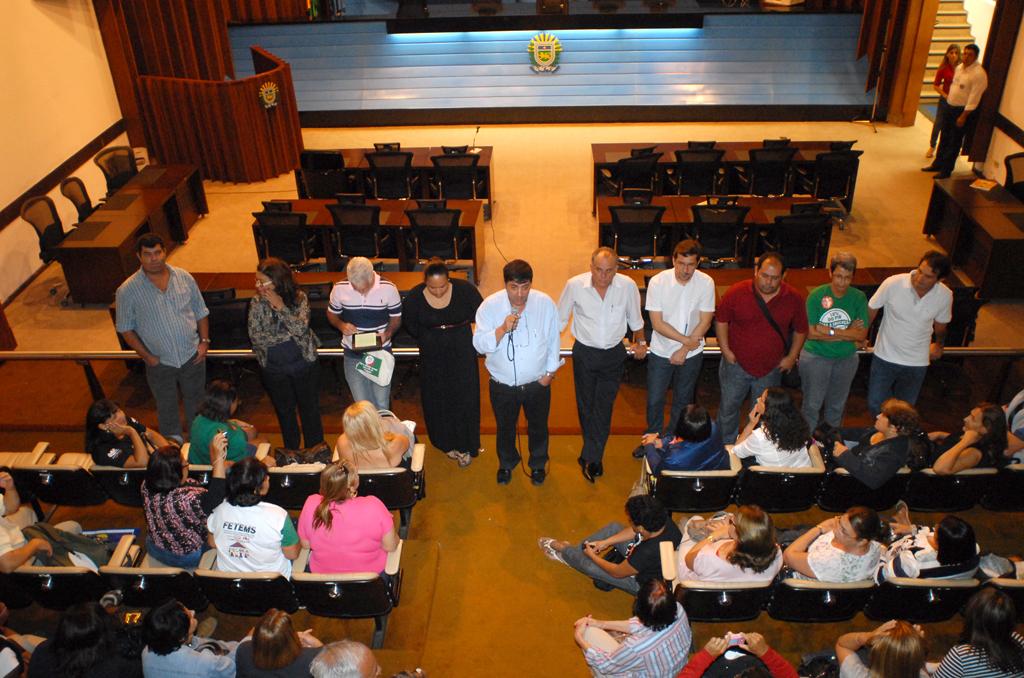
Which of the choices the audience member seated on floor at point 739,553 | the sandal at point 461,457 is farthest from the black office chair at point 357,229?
the audience member seated on floor at point 739,553

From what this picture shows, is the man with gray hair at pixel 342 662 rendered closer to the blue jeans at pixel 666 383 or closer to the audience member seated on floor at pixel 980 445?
the blue jeans at pixel 666 383

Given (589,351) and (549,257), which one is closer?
(589,351)

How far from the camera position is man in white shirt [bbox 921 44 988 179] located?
10.9 m

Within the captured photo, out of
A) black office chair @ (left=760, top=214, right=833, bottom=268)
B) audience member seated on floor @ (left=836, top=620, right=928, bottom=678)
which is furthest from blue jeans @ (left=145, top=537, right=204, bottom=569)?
black office chair @ (left=760, top=214, right=833, bottom=268)

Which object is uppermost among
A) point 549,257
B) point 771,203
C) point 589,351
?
point 589,351

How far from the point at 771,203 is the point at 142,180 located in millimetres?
7812

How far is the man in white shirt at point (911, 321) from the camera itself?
17.2ft

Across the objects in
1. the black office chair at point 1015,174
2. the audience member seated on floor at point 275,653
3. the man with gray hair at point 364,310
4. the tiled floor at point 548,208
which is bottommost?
the tiled floor at point 548,208

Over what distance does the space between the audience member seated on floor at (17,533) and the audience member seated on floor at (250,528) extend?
936 mm

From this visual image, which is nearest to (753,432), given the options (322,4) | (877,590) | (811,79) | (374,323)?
(877,590)

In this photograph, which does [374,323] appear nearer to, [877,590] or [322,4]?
[877,590]

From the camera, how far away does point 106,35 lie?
12.6 m

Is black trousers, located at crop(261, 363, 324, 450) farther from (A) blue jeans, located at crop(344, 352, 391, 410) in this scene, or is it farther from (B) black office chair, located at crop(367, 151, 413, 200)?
(B) black office chair, located at crop(367, 151, 413, 200)

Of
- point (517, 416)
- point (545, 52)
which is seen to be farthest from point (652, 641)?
point (545, 52)
